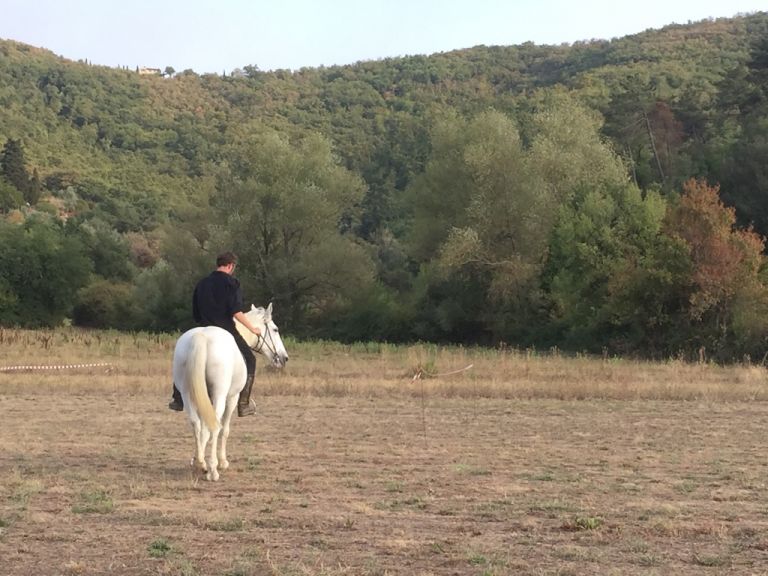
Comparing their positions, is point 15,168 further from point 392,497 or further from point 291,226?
point 392,497

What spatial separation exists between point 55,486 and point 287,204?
39.0m

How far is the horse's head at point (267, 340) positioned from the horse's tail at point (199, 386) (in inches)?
70.7

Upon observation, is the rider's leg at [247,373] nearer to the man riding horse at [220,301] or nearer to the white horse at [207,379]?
the man riding horse at [220,301]

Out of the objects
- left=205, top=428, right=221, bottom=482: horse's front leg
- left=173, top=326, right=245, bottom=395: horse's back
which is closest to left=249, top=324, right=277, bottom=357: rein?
left=173, top=326, right=245, bottom=395: horse's back

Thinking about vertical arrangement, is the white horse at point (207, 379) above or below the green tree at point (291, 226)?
below

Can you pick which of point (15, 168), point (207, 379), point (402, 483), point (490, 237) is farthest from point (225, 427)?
point (15, 168)

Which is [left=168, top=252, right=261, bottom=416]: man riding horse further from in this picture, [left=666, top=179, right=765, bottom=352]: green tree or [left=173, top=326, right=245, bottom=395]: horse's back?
[left=666, top=179, right=765, bottom=352]: green tree

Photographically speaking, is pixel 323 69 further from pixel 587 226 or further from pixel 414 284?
pixel 587 226

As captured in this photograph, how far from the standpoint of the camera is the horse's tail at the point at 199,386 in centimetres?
949

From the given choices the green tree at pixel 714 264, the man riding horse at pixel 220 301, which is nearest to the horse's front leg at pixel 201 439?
the man riding horse at pixel 220 301

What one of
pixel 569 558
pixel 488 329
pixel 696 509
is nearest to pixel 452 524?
pixel 569 558

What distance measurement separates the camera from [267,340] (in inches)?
456

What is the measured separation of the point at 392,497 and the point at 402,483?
0.80 meters

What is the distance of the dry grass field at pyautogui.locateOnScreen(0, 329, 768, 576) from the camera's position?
20.6 feet
